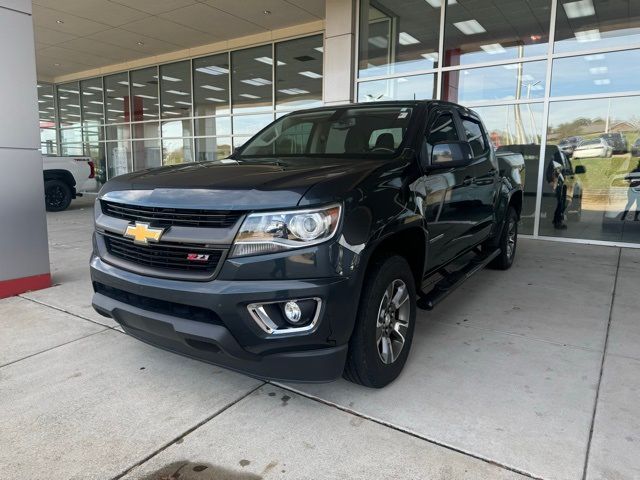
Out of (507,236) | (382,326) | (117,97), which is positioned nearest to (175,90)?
(117,97)

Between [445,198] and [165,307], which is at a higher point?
[445,198]

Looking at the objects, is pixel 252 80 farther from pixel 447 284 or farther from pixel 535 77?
pixel 447 284

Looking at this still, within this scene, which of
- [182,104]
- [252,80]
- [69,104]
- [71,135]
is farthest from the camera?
[71,135]

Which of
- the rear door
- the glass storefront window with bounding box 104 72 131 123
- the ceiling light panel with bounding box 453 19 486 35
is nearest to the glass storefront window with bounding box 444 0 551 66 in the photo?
the ceiling light panel with bounding box 453 19 486 35

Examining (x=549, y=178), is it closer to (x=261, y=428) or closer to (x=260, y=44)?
(x=261, y=428)

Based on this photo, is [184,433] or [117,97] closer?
[184,433]

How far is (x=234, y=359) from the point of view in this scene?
2.31 m

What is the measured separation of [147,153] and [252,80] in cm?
546

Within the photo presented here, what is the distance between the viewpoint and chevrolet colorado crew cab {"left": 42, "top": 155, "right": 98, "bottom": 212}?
38.1 feet

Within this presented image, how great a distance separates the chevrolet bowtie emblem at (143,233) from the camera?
8.00 ft

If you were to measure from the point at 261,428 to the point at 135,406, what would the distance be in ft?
2.50

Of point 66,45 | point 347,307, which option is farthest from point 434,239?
point 66,45

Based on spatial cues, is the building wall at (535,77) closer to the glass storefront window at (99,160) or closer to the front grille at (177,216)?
the front grille at (177,216)

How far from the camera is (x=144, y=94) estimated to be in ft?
52.7
